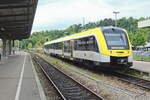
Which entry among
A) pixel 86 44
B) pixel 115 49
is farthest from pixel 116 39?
pixel 86 44

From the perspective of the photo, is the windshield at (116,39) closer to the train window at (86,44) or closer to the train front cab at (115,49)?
the train front cab at (115,49)

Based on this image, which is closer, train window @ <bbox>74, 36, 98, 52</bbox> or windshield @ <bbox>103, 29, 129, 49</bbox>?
windshield @ <bbox>103, 29, 129, 49</bbox>

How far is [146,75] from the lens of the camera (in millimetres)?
13375

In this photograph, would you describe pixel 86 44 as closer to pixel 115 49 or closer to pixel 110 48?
pixel 110 48

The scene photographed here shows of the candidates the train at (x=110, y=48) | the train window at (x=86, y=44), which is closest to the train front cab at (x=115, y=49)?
the train at (x=110, y=48)

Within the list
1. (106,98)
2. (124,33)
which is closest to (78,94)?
(106,98)

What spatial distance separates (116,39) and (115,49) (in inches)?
35.1

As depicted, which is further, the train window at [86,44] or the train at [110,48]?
the train window at [86,44]

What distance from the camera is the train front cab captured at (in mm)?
12844

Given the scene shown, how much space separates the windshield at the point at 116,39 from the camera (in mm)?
13234

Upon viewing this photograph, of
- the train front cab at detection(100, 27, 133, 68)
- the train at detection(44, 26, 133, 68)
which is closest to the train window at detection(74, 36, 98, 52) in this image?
the train at detection(44, 26, 133, 68)

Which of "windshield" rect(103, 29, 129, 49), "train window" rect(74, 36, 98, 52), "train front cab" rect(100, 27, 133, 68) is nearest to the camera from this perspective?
"train front cab" rect(100, 27, 133, 68)

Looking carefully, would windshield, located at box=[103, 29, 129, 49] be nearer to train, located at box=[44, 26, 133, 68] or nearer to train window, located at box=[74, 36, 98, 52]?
train, located at box=[44, 26, 133, 68]

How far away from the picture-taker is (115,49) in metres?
13.0
